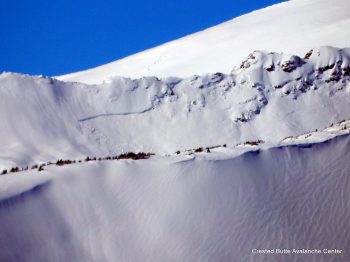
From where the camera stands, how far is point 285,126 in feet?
76.4

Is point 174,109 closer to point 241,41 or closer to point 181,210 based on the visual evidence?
point 181,210

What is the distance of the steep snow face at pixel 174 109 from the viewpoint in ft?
71.9

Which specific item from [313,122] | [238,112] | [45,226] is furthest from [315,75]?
[45,226]

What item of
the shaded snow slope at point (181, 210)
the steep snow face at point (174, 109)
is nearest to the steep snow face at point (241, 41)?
the steep snow face at point (174, 109)

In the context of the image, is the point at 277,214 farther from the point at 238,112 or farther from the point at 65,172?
the point at 238,112

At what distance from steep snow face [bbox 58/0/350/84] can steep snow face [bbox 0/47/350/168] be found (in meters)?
12.5

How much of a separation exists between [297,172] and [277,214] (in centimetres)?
142

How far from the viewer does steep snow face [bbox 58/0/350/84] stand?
Result: 140 feet

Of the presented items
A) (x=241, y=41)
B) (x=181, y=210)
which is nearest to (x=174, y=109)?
(x=181, y=210)

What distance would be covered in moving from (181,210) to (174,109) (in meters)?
15.2

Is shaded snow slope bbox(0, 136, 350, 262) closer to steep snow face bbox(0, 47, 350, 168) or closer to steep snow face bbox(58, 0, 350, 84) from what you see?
steep snow face bbox(0, 47, 350, 168)

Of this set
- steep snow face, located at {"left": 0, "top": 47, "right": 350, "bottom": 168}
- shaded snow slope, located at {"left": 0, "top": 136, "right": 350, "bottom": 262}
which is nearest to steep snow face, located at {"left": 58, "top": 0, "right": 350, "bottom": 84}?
steep snow face, located at {"left": 0, "top": 47, "right": 350, "bottom": 168}

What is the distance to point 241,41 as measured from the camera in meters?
51.2

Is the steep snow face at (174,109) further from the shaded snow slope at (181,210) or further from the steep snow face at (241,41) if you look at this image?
the steep snow face at (241,41)
